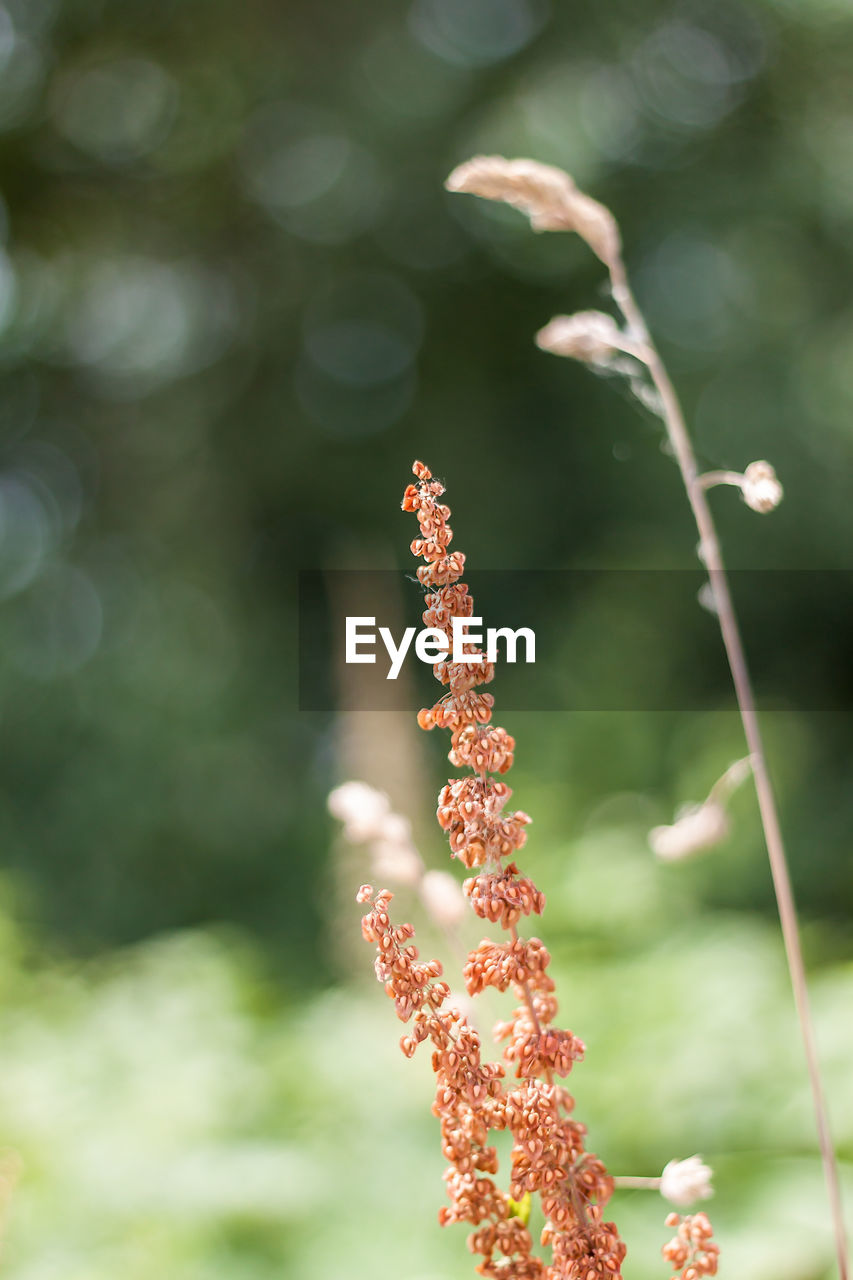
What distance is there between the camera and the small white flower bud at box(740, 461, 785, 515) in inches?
15.5

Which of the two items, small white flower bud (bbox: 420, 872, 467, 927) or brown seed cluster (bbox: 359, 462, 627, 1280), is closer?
brown seed cluster (bbox: 359, 462, 627, 1280)

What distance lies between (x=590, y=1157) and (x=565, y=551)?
401cm

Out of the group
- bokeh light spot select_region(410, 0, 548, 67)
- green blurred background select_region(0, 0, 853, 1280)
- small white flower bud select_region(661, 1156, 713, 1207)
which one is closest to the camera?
small white flower bud select_region(661, 1156, 713, 1207)

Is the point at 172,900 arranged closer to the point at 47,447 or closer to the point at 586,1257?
the point at 47,447

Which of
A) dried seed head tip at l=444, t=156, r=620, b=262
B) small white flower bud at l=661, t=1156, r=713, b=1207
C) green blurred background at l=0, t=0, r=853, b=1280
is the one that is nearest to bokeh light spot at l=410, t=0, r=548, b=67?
green blurred background at l=0, t=0, r=853, b=1280

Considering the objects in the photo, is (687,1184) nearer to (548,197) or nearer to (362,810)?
(362,810)

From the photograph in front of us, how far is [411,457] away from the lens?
14.9 ft

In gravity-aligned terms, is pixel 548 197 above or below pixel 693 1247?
above

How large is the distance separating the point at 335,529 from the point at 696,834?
4.54m

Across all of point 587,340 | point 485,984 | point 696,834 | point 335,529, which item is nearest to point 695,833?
point 696,834

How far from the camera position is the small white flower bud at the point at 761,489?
39 cm

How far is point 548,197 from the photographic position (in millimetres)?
490

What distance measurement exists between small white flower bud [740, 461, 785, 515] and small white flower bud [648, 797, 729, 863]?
131 millimetres

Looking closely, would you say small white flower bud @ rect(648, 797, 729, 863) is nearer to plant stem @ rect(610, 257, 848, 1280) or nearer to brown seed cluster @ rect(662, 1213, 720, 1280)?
plant stem @ rect(610, 257, 848, 1280)
